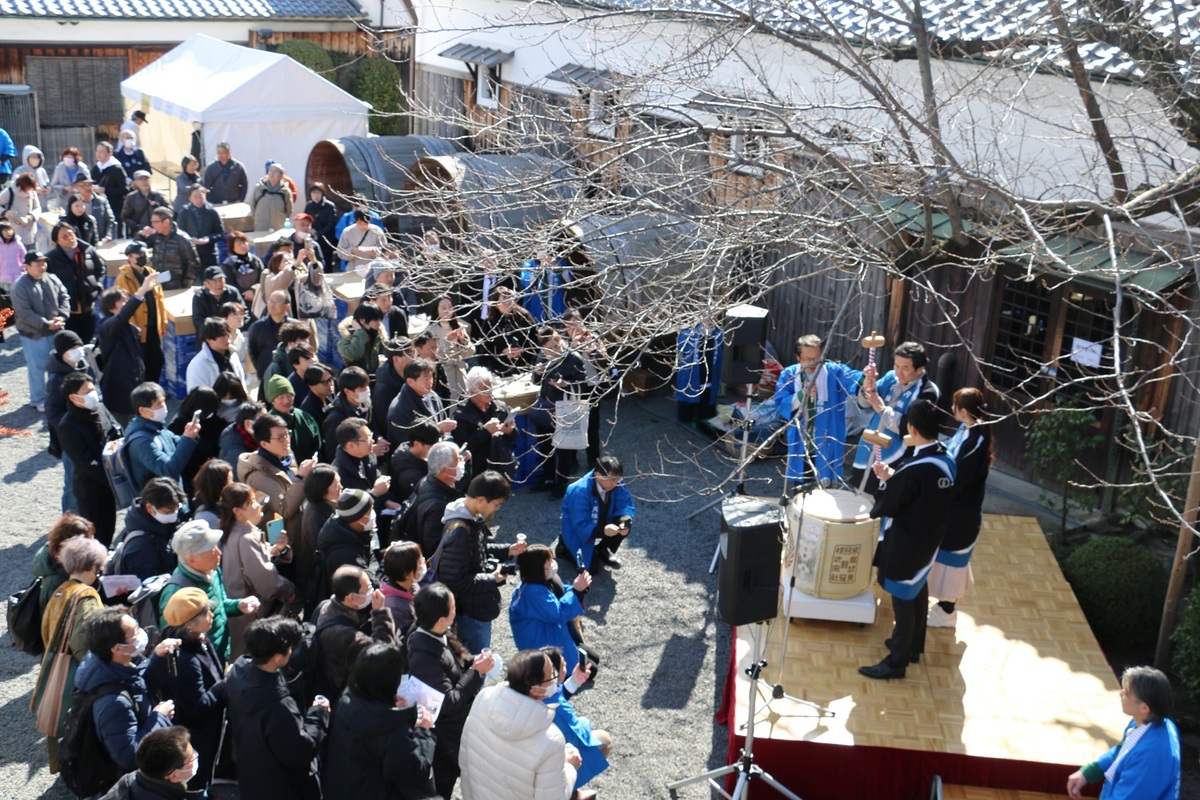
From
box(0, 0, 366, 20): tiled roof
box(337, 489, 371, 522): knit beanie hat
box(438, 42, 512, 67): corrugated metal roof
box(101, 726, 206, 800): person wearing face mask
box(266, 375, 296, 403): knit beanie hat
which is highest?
box(0, 0, 366, 20): tiled roof

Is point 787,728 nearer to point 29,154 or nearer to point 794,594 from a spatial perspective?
point 794,594

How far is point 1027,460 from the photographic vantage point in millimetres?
10609

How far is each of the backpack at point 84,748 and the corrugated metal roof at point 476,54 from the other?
13235 millimetres

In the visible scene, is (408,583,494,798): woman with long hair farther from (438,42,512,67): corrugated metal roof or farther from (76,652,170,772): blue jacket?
(438,42,512,67): corrugated metal roof

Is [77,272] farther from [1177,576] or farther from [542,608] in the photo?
[1177,576]

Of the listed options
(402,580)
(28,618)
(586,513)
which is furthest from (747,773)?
(28,618)

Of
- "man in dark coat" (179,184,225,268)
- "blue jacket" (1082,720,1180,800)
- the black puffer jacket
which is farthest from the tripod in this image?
"man in dark coat" (179,184,225,268)

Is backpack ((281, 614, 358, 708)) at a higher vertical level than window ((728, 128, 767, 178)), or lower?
lower

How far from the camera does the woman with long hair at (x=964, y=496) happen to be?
7.16 meters

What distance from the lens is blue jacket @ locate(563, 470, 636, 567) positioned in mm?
8516

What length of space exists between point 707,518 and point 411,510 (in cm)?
346

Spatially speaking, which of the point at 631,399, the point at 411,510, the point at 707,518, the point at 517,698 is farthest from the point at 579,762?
the point at 631,399

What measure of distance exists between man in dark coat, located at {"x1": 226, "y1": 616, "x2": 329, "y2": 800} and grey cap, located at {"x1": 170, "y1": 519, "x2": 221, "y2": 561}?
0.87 m

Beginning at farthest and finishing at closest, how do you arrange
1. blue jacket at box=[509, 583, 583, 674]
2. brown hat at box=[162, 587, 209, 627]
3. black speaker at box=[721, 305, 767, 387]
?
1. black speaker at box=[721, 305, 767, 387]
2. blue jacket at box=[509, 583, 583, 674]
3. brown hat at box=[162, 587, 209, 627]
